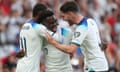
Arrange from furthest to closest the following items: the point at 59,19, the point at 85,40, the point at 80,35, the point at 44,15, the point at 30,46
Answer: the point at 59,19, the point at 30,46, the point at 44,15, the point at 85,40, the point at 80,35

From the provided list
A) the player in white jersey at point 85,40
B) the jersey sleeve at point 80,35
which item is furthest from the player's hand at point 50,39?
the jersey sleeve at point 80,35

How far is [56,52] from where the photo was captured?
35.0 ft

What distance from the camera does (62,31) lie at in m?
10.8

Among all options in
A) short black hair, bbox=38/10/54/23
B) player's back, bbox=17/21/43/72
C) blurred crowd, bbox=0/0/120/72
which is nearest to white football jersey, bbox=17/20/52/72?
player's back, bbox=17/21/43/72

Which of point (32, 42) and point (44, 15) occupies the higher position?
point (44, 15)

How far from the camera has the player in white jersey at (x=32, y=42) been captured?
10578 millimetres

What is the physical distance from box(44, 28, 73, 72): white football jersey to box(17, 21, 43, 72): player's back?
0.59ft

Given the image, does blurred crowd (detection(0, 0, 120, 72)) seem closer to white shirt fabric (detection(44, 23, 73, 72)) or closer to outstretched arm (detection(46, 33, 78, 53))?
white shirt fabric (detection(44, 23, 73, 72))

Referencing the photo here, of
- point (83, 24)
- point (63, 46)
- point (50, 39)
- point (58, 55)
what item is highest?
point (83, 24)

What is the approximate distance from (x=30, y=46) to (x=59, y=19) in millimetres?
6844

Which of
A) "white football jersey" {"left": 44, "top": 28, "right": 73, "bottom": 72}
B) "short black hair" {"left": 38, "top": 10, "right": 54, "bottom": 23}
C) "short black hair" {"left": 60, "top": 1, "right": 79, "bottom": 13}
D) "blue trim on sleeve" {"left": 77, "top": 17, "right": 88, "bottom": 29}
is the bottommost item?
"white football jersey" {"left": 44, "top": 28, "right": 73, "bottom": 72}

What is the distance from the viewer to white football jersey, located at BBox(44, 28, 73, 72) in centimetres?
1070

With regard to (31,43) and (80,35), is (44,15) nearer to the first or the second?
(31,43)

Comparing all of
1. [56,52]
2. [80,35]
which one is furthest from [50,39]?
[80,35]
